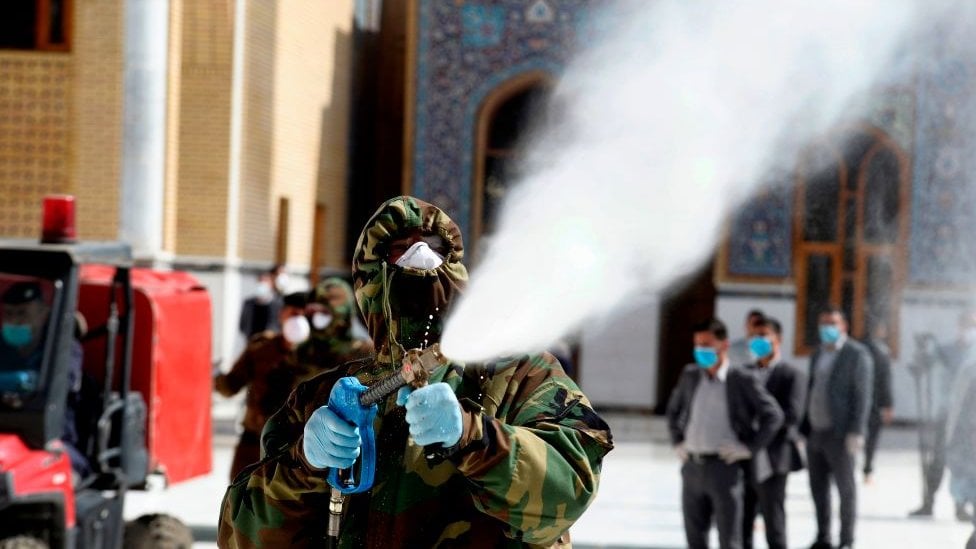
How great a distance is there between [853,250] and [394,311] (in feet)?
51.7

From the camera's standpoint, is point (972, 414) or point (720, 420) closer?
point (972, 414)

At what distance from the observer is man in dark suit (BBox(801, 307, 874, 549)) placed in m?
8.42

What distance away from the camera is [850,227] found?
17.5 meters

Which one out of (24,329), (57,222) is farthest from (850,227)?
(24,329)

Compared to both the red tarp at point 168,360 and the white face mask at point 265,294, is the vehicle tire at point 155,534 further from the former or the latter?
the white face mask at point 265,294

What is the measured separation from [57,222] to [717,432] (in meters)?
3.52

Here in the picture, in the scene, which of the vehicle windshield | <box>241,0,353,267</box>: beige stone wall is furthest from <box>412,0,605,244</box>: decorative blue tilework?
the vehicle windshield

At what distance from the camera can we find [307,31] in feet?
58.6

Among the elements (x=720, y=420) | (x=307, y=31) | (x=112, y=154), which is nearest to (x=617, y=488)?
(x=720, y=420)

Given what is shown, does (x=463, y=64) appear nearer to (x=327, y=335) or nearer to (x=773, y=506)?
(x=773, y=506)

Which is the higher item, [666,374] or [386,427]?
[386,427]

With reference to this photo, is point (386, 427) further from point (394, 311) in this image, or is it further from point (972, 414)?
point (972, 414)

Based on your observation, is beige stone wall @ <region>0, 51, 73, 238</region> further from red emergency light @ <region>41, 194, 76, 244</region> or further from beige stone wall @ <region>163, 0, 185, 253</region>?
red emergency light @ <region>41, 194, 76, 244</region>

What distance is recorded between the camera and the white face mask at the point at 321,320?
7246 millimetres
